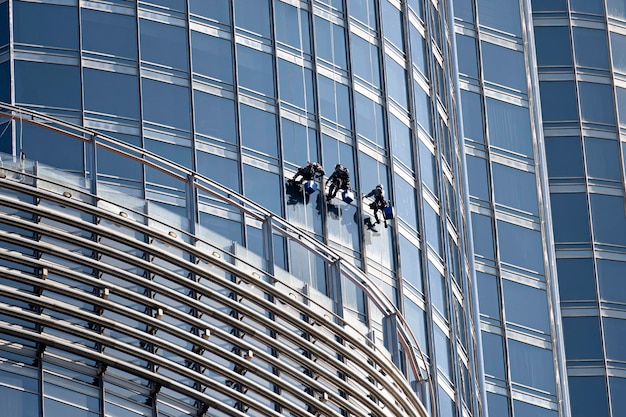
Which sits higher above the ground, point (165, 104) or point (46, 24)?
point (46, 24)

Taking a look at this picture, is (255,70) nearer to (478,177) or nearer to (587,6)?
(478,177)

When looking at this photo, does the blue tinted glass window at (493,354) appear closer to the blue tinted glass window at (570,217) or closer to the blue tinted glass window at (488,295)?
the blue tinted glass window at (488,295)

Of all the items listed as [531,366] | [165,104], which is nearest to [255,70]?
[165,104]

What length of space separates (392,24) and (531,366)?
50.9ft

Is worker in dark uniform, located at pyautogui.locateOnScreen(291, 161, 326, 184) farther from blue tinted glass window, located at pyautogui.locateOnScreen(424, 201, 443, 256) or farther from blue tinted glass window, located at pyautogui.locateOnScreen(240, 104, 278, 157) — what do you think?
blue tinted glass window, located at pyautogui.locateOnScreen(424, 201, 443, 256)

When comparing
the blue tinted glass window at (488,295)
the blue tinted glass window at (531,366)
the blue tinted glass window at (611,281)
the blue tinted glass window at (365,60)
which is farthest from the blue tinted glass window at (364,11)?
the blue tinted glass window at (611,281)

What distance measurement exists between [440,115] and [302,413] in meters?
19.7

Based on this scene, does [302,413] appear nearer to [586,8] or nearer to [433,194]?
[433,194]

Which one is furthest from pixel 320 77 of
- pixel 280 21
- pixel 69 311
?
pixel 69 311

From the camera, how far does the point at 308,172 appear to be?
53.8m

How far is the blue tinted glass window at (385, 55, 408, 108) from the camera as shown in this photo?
58.8 metres

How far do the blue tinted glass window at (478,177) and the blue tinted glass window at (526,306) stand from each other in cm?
331

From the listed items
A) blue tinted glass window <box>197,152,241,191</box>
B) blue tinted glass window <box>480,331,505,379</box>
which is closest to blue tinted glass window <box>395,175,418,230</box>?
blue tinted glass window <box>197,152,241,191</box>

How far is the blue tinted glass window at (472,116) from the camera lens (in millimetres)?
72900
